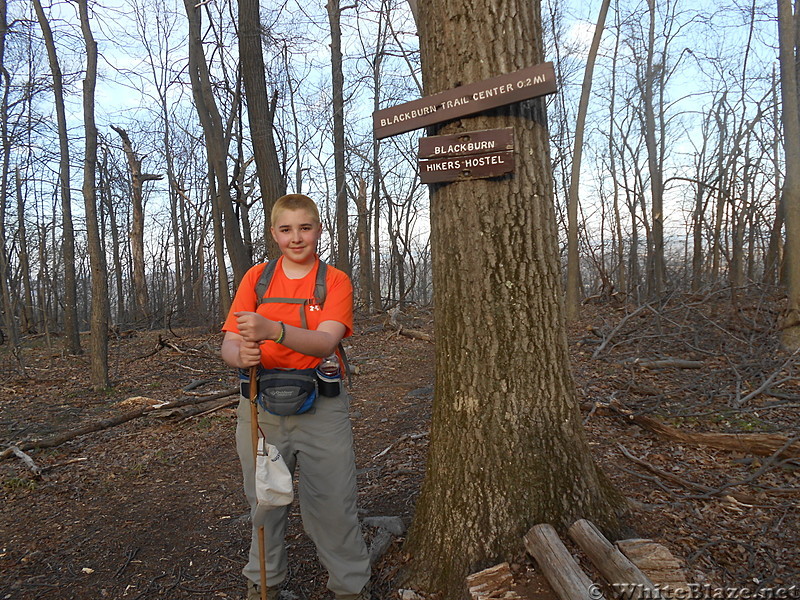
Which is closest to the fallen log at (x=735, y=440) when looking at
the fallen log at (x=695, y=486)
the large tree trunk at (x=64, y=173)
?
the fallen log at (x=695, y=486)

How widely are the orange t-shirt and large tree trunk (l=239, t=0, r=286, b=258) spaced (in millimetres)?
6750

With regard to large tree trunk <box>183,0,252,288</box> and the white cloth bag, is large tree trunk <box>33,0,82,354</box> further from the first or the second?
the white cloth bag

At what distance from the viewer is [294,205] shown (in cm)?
238

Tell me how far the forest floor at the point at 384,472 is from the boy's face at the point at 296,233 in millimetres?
1667

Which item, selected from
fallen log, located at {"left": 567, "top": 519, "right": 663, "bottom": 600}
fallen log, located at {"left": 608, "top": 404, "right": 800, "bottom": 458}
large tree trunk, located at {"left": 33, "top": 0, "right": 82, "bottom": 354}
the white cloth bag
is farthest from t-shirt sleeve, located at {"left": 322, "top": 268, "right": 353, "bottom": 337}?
large tree trunk, located at {"left": 33, "top": 0, "right": 82, "bottom": 354}

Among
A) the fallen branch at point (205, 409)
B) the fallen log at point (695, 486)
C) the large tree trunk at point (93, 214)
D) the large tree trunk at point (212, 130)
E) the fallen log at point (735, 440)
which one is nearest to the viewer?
the fallen log at point (695, 486)

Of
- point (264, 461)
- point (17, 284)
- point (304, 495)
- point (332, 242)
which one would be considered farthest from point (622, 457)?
point (17, 284)

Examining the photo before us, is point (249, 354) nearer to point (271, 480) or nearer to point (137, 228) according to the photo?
point (271, 480)

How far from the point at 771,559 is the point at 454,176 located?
8.05ft

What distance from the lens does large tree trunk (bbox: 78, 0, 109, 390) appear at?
25.6 feet

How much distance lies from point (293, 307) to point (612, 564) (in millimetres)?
1774

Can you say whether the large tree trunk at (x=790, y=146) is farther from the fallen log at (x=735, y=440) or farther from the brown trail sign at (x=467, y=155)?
Result: the brown trail sign at (x=467, y=155)

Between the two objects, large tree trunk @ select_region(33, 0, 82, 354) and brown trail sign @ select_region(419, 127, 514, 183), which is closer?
brown trail sign @ select_region(419, 127, 514, 183)

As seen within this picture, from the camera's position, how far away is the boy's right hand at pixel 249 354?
83.4 inches
